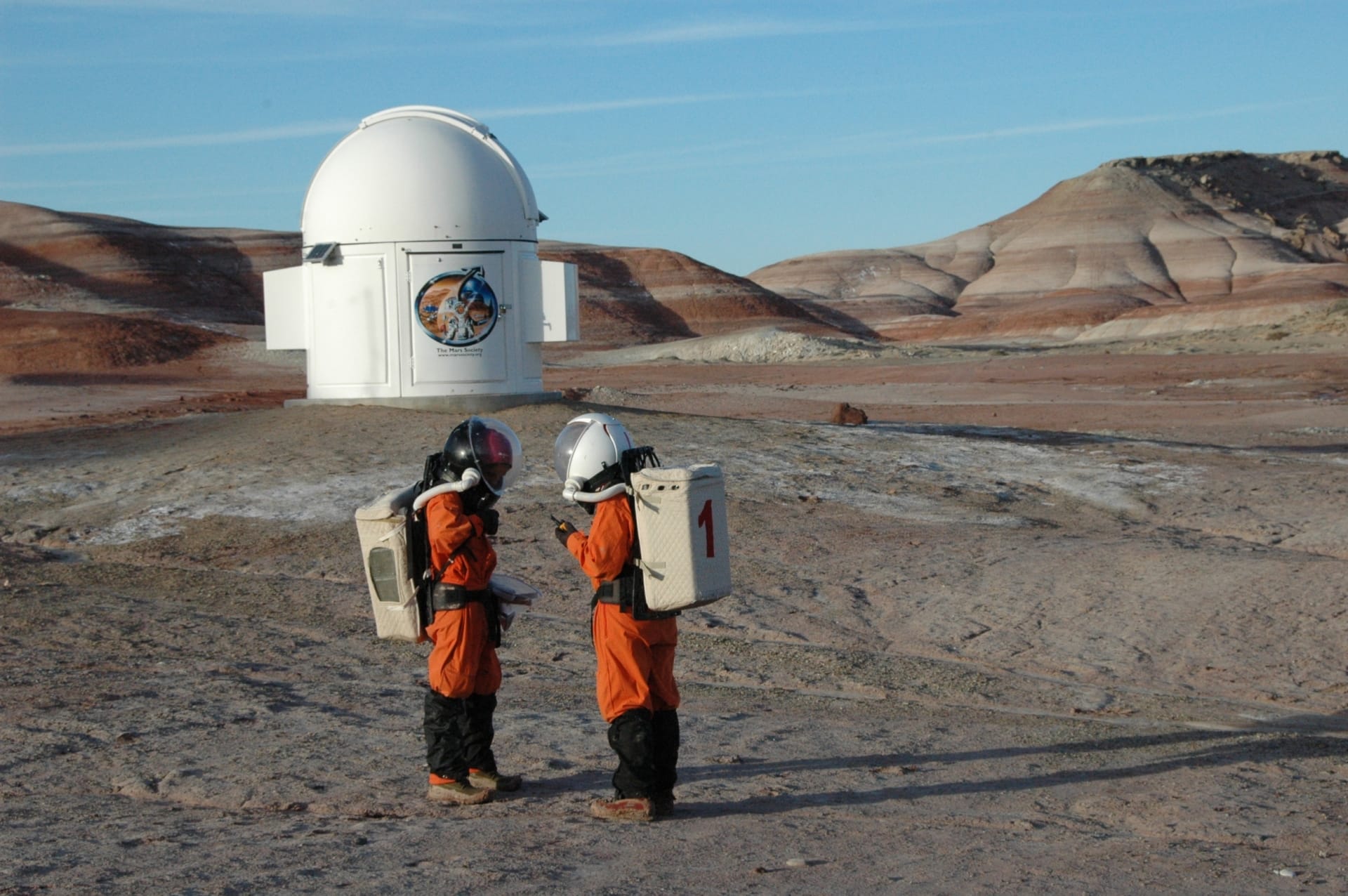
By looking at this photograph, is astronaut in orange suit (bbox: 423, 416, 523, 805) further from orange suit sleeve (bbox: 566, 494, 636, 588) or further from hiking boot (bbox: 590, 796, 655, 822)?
hiking boot (bbox: 590, 796, 655, 822)

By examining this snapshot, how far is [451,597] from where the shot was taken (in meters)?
5.91

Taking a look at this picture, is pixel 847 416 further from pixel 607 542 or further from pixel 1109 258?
pixel 1109 258

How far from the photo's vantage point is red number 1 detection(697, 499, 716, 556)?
5809mm

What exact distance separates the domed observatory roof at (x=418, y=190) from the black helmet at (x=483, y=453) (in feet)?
28.7

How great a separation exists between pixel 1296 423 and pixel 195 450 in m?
16.8

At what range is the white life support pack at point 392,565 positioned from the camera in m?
6.07

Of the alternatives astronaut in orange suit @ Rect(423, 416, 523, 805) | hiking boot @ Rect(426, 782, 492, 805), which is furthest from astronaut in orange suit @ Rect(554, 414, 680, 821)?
hiking boot @ Rect(426, 782, 492, 805)

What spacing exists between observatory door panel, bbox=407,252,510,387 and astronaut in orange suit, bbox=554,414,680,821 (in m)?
8.80

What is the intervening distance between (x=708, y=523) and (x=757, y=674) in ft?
9.93

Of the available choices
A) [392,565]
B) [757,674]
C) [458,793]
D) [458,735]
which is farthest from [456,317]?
[458,793]

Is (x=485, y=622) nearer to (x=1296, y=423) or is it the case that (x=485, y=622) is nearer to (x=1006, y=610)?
(x=1006, y=610)

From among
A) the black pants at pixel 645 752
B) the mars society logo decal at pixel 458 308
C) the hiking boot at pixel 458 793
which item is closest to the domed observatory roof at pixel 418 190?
the mars society logo decal at pixel 458 308

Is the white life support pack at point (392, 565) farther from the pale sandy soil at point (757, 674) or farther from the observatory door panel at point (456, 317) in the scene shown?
the observatory door panel at point (456, 317)

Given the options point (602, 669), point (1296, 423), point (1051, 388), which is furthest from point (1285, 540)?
point (1051, 388)
